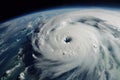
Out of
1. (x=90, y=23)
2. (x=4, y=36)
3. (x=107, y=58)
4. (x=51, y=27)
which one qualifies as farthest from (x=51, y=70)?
(x=4, y=36)

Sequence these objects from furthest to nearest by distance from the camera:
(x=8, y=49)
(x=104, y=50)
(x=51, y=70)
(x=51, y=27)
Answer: (x=51, y=27) < (x=8, y=49) < (x=104, y=50) < (x=51, y=70)

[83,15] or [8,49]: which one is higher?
[83,15]

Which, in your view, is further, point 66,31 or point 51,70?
point 66,31

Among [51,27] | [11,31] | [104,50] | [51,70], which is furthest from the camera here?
[11,31]

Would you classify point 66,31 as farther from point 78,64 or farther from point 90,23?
point 78,64
